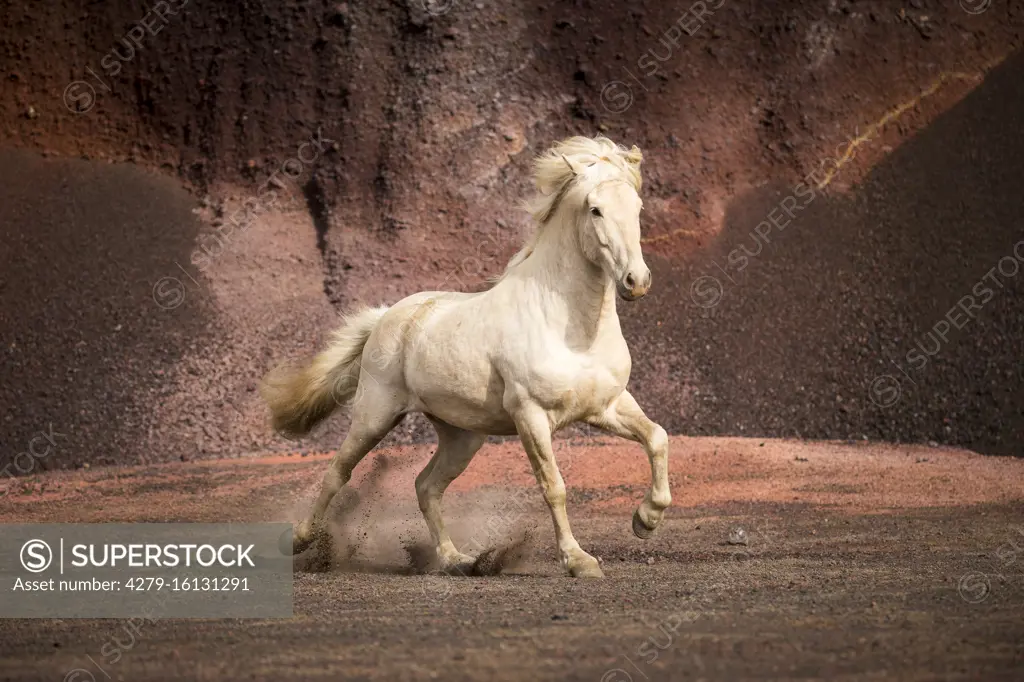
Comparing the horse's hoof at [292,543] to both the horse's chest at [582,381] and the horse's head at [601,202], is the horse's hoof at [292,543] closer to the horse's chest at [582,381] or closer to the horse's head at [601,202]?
the horse's chest at [582,381]

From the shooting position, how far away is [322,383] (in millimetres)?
8859

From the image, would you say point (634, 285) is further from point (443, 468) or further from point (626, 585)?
point (443, 468)

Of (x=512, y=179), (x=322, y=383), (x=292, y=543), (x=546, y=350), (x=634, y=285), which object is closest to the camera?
(x=634, y=285)

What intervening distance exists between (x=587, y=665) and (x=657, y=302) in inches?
532

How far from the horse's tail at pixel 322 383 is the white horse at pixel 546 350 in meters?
0.45

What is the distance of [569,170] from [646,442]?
170 centimetres

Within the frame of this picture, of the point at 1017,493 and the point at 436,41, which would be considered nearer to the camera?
the point at 1017,493

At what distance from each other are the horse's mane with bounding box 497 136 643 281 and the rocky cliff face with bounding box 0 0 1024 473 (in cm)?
911

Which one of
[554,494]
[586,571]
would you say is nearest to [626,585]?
[586,571]

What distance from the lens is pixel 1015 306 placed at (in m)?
17.2

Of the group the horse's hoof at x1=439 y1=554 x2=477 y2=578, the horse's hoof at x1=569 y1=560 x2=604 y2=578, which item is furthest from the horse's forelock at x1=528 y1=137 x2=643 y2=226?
the horse's hoof at x1=439 y1=554 x2=477 y2=578

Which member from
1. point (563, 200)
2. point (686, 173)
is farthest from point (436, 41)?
point (563, 200)

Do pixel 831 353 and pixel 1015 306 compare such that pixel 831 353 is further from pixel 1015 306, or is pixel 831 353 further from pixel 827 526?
pixel 827 526

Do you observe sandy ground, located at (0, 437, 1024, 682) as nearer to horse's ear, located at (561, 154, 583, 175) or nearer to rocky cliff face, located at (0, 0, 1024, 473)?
horse's ear, located at (561, 154, 583, 175)
